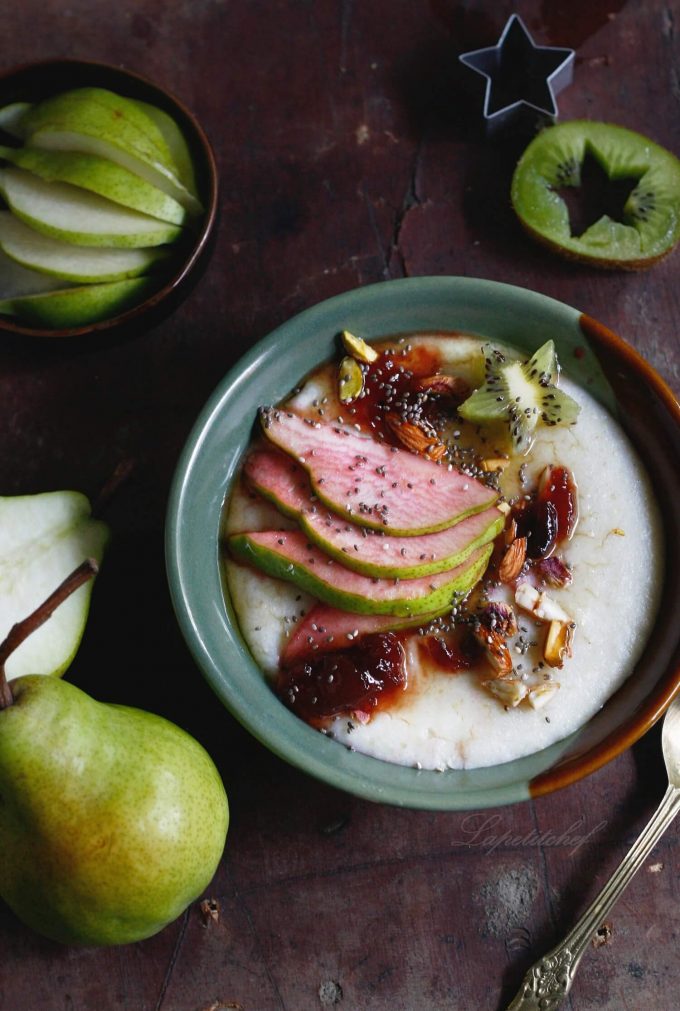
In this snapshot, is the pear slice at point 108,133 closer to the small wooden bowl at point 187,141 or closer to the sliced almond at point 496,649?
the small wooden bowl at point 187,141

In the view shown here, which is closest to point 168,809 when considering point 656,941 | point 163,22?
point 656,941

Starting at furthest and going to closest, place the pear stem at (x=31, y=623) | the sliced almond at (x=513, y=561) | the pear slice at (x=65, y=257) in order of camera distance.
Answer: the pear slice at (x=65, y=257) → the sliced almond at (x=513, y=561) → the pear stem at (x=31, y=623)

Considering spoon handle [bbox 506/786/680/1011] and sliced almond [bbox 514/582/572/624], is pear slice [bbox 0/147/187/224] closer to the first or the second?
sliced almond [bbox 514/582/572/624]

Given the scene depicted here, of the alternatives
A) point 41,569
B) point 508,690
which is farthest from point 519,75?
point 41,569

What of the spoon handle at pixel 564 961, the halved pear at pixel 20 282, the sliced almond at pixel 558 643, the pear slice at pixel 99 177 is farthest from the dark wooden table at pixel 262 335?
the sliced almond at pixel 558 643

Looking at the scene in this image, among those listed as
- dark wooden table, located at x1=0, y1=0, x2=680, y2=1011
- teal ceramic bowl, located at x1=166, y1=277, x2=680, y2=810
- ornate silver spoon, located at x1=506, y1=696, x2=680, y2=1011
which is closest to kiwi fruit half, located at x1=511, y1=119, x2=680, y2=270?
dark wooden table, located at x1=0, y1=0, x2=680, y2=1011
